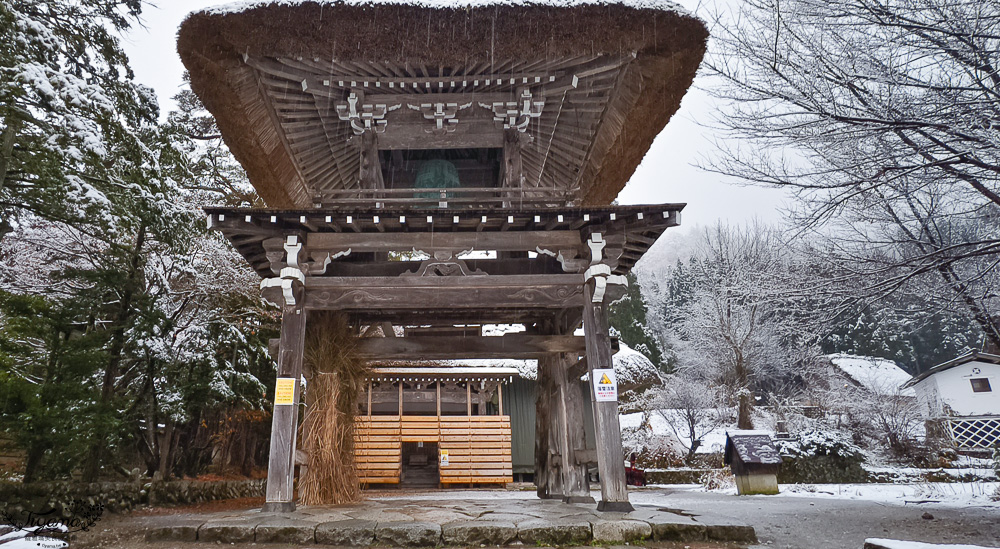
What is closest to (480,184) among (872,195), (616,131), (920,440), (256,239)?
(616,131)

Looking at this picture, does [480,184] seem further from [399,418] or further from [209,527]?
[399,418]

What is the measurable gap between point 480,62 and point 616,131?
2.20m

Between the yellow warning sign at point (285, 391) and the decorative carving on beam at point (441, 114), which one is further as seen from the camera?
the decorative carving on beam at point (441, 114)

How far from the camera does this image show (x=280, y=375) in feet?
20.6

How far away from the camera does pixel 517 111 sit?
294 inches

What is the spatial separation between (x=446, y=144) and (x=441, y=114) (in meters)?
0.64

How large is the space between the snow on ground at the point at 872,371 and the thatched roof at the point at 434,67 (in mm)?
23157

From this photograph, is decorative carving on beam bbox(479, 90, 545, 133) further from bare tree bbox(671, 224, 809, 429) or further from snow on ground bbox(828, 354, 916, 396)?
snow on ground bbox(828, 354, 916, 396)

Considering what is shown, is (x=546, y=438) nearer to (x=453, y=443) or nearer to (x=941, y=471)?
(x=453, y=443)

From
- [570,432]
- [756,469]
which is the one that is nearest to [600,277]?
[570,432]

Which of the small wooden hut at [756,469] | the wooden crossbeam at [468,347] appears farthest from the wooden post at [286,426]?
the small wooden hut at [756,469]

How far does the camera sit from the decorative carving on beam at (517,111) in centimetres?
734

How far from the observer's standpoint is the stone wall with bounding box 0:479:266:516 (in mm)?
7387

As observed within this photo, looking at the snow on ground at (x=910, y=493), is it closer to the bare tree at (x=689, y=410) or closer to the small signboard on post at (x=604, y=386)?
the small signboard on post at (x=604, y=386)
